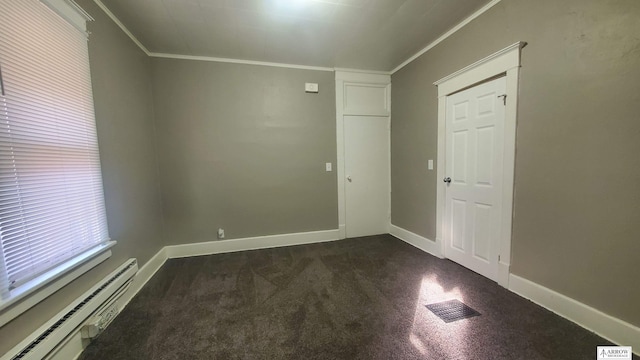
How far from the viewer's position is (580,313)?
1601 mm

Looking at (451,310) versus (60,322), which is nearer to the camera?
(60,322)

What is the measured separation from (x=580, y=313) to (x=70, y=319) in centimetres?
339

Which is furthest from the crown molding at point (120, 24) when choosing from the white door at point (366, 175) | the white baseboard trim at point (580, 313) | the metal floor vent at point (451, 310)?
the white baseboard trim at point (580, 313)

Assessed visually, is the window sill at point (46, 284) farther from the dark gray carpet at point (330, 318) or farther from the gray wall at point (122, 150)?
the dark gray carpet at point (330, 318)

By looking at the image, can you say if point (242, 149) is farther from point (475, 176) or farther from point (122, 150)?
point (475, 176)

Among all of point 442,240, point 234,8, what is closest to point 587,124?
point 442,240

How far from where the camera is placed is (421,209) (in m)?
3.11

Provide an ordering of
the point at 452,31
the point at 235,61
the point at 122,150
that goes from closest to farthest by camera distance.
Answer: the point at 122,150 → the point at 452,31 → the point at 235,61

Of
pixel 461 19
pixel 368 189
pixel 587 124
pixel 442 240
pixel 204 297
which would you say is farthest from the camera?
pixel 368 189

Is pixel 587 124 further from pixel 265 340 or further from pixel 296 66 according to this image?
pixel 296 66

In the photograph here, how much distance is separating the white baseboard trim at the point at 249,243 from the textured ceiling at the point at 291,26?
2524 millimetres

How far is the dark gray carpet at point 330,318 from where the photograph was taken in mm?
1454

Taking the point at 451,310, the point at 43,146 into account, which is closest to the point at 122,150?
the point at 43,146

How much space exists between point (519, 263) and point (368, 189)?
81.0 inches
